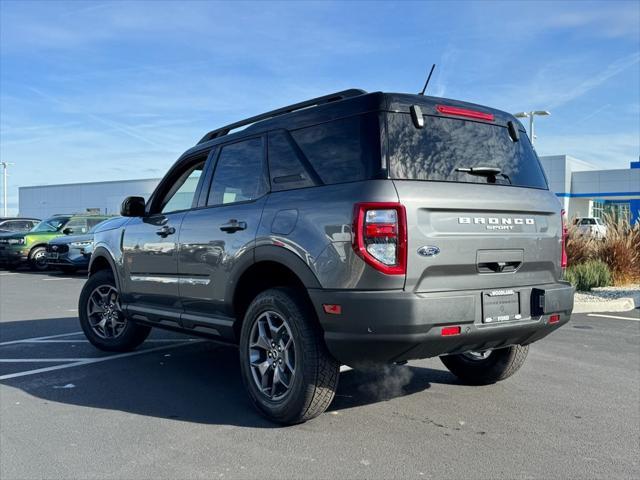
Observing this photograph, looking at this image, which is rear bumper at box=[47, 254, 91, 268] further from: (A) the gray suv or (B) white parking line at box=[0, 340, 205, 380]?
(A) the gray suv

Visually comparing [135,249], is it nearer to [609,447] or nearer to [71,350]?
[71,350]

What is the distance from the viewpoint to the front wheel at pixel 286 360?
3932 millimetres

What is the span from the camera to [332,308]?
3.74 m

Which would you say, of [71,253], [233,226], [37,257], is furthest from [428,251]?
[37,257]

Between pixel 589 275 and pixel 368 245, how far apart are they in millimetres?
9728

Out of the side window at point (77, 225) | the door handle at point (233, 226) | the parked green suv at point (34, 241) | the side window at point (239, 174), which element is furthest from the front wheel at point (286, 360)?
the parked green suv at point (34, 241)

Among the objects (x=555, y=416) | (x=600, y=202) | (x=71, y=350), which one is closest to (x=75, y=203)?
(x=600, y=202)

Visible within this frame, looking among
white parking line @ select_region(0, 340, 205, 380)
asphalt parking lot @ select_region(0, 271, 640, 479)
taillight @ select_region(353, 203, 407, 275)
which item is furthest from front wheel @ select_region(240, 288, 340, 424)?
white parking line @ select_region(0, 340, 205, 380)

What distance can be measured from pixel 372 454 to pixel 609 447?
1481 mm

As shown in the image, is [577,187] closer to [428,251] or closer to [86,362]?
[86,362]

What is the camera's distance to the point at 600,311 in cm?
990

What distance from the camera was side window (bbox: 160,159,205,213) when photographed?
5.48 m

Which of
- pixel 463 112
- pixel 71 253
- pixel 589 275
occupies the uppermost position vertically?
pixel 463 112

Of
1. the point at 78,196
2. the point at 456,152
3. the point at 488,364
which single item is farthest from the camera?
the point at 78,196
